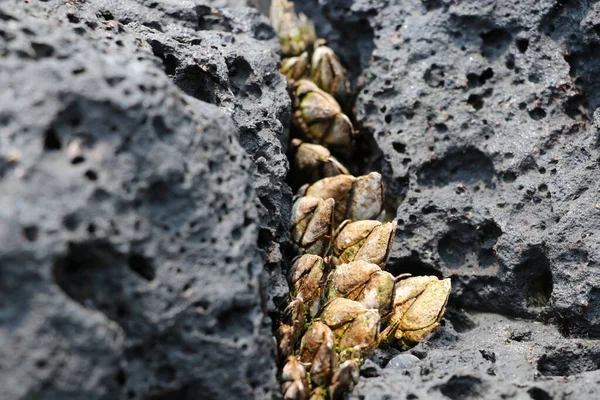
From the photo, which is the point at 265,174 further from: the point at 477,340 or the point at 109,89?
the point at 477,340

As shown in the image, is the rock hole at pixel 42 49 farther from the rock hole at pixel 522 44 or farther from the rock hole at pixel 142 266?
the rock hole at pixel 522 44

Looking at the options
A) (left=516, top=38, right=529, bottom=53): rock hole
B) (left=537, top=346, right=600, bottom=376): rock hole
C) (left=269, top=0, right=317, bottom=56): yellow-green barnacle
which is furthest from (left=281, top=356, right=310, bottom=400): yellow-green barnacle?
(left=269, top=0, right=317, bottom=56): yellow-green barnacle

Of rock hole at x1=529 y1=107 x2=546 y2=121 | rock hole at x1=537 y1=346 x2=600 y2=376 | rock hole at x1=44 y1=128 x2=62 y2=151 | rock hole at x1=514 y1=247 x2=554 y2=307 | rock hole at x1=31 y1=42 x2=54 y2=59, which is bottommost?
rock hole at x1=537 y1=346 x2=600 y2=376

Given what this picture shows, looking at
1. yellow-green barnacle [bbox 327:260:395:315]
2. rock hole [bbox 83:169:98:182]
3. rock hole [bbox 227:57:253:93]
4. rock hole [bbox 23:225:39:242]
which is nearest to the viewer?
rock hole [bbox 23:225:39:242]

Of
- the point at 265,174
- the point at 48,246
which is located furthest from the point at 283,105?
the point at 48,246

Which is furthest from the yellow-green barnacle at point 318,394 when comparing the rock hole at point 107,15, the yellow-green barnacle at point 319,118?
the rock hole at point 107,15

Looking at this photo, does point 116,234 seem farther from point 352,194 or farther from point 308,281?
point 352,194

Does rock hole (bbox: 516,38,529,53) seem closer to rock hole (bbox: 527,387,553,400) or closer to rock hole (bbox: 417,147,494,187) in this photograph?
rock hole (bbox: 417,147,494,187)
